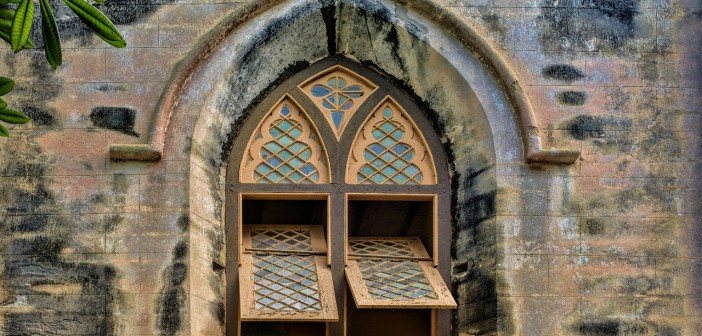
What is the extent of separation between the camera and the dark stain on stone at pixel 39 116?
1166 cm

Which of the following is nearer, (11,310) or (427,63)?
(11,310)

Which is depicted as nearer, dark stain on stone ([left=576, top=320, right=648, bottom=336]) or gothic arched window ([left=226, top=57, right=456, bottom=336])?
dark stain on stone ([left=576, top=320, right=648, bottom=336])

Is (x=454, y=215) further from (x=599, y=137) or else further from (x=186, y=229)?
(x=186, y=229)

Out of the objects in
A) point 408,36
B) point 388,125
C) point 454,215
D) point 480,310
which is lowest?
point 480,310

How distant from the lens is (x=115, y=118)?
11.7 m

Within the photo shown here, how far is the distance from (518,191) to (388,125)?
138cm

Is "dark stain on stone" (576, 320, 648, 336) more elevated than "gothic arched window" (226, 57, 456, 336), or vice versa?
"gothic arched window" (226, 57, 456, 336)

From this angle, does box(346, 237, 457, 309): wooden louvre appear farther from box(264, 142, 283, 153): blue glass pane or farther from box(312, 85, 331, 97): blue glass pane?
box(312, 85, 331, 97): blue glass pane

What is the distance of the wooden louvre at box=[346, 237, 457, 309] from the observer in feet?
38.0

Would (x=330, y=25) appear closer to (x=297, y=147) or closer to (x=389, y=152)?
(x=297, y=147)

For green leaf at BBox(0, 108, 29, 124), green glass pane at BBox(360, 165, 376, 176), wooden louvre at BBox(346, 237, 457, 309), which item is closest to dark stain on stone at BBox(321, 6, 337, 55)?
green glass pane at BBox(360, 165, 376, 176)

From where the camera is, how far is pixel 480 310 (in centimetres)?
1173

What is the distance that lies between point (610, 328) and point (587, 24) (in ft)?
8.75

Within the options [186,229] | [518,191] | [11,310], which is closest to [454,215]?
[518,191]
